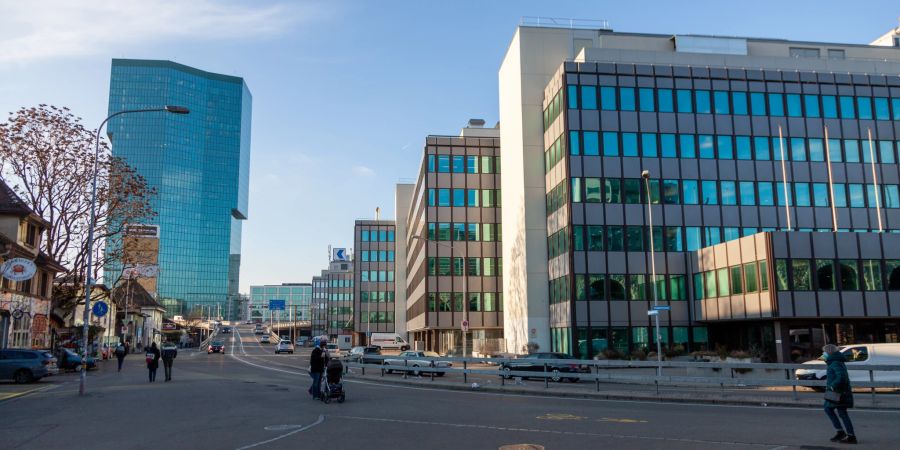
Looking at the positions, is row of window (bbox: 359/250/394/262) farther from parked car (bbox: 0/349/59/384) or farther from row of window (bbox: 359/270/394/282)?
parked car (bbox: 0/349/59/384)

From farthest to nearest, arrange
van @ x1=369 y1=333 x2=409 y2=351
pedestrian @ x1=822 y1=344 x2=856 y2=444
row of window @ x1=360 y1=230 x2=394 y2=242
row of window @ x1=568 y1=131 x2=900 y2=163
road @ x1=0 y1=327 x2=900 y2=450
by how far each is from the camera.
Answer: row of window @ x1=360 y1=230 x2=394 y2=242
van @ x1=369 y1=333 x2=409 y2=351
row of window @ x1=568 y1=131 x2=900 y2=163
road @ x1=0 y1=327 x2=900 y2=450
pedestrian @ x1=822 y1=344 x2=856 y2=444

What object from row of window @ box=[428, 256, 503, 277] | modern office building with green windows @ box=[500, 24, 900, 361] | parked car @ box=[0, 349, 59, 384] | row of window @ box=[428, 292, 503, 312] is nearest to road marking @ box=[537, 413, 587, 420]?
parked car @ box=[0, 349, 59, 384]

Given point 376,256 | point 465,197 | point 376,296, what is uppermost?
point 465,197

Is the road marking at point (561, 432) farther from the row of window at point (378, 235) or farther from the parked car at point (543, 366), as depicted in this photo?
the row of window at point (378, 235)

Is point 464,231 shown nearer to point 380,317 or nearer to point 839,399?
point 380,317

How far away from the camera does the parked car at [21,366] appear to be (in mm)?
27891

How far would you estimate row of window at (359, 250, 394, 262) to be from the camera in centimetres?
10819

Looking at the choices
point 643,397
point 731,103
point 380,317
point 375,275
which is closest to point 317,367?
point 643,397

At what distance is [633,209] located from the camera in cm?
4459

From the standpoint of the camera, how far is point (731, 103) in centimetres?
4641

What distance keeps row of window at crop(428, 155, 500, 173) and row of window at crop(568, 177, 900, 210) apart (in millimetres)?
16371

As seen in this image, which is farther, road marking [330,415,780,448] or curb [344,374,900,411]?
curb [344,374,900,411]

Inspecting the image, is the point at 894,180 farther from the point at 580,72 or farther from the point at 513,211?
the point at 513,211

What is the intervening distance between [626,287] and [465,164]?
78.2 ft
